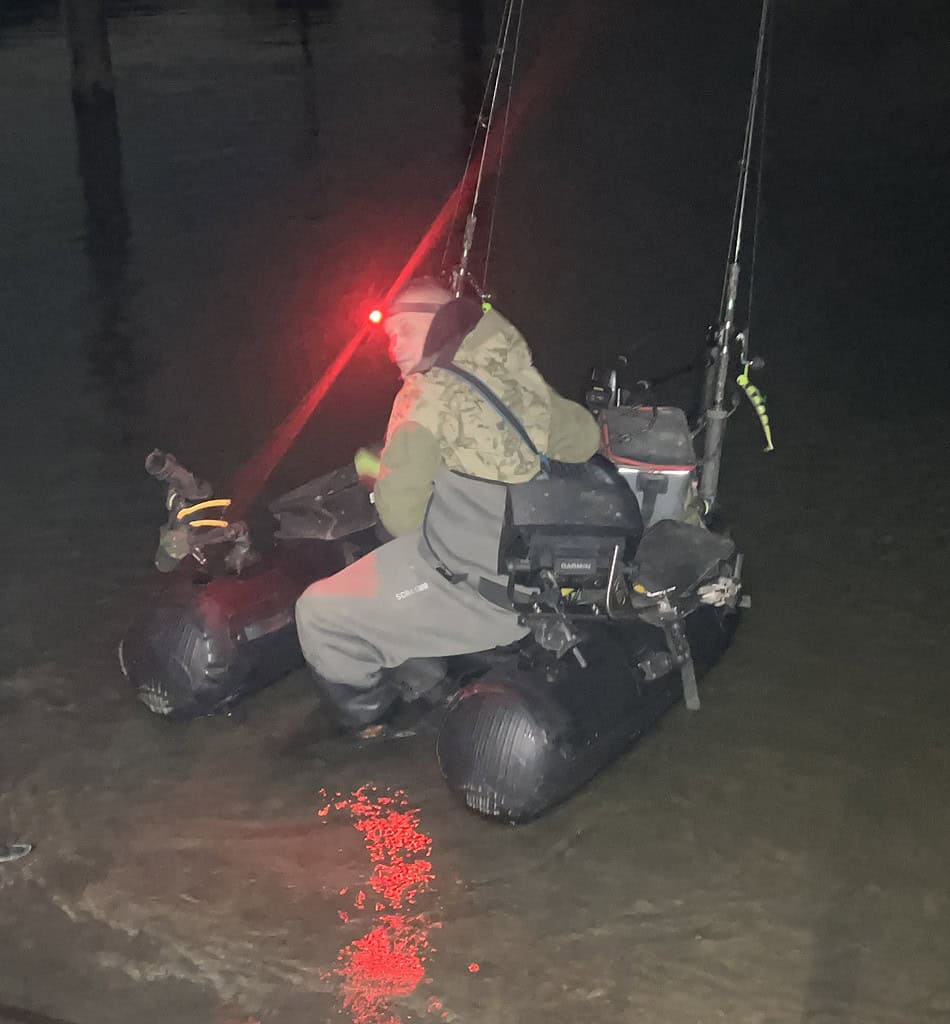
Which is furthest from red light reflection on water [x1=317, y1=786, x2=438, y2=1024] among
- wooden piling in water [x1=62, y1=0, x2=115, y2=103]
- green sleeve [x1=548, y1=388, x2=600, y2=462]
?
wooden piling in water [x1=62, y1=0, x2=115, y2=103]

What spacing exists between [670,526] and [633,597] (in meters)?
0.37

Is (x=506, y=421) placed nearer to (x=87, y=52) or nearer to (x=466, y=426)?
(x=466, y=426)

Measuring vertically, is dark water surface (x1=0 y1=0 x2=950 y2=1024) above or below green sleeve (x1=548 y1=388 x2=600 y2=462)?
below

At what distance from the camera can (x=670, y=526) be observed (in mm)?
4773

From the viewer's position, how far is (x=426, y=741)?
4934 millimetres

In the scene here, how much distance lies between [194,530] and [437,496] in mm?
1137

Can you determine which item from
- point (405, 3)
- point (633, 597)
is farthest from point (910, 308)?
point (405, 3)

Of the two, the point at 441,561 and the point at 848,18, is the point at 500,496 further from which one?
the point at 848,18

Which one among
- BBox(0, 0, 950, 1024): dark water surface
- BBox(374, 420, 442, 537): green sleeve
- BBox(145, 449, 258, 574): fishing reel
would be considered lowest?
BBox(0, 0, 950, 1024): dark water surface

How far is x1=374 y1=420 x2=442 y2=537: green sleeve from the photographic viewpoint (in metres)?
4.23

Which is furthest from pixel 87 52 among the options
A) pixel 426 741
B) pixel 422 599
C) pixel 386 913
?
pixel 386 913

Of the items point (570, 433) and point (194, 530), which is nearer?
point (570, 433)

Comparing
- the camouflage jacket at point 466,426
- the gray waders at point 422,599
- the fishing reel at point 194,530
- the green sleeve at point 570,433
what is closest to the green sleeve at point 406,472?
the camouflage jacket at point 466,426

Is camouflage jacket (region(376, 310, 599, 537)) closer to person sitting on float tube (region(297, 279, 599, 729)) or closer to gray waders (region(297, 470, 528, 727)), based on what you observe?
person sitting on float tube (region(297, 279, 599, 729))
